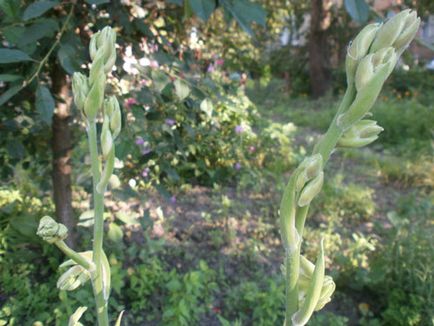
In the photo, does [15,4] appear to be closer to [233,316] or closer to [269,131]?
[233,316]

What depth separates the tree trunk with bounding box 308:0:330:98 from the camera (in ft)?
33.4

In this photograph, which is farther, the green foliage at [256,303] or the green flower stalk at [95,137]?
the green foliage at [256,303]

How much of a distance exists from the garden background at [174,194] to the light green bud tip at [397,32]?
62 cm

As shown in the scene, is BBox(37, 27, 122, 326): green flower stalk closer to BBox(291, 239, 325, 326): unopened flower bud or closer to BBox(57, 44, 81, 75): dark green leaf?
BBox(291, 239, 325, 326): unopened flower bud

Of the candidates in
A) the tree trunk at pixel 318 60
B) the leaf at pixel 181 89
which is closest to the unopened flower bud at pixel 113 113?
the leaf at pixel 181 89

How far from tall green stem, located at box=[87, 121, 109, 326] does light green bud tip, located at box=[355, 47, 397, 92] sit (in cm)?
26

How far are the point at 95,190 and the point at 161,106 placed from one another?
1255 mm


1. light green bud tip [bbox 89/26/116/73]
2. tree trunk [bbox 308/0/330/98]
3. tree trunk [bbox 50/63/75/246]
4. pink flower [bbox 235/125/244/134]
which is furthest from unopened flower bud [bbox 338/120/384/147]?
tree trunk [bbox 308/0/330/98]

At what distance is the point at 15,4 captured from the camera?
1.04 meters

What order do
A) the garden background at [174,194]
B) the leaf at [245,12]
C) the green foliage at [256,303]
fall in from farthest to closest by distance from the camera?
1. the green foliage at [256,303]
2. the garden background at [174,194]
3. the leaf at [245,12]

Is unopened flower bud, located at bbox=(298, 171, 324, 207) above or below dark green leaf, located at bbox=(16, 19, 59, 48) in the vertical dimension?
above

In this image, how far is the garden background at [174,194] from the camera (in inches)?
52.3

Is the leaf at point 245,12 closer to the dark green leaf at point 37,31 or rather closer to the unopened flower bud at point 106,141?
the dark green leaf at point 37,31

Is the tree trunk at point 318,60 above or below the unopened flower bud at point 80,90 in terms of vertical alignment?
below
